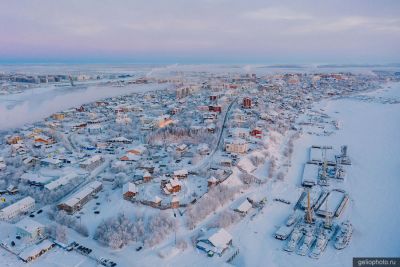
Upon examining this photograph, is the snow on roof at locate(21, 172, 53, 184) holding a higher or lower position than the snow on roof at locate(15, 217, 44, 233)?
lower

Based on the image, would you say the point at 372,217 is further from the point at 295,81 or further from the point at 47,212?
the point at 295,81

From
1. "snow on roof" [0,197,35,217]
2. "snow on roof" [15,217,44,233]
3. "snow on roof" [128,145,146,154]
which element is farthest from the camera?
"snow on roof" [128,145,146,154]

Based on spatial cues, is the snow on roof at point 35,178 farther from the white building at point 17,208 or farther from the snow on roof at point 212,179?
the snow on roof at point 212,179

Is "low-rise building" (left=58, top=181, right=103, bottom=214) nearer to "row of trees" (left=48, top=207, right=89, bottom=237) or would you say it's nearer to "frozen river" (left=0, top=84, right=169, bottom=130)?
"row of trees" (left=48, top=207, right=89, bottom=237)

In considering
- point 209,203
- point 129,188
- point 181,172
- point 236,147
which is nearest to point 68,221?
point 129,188

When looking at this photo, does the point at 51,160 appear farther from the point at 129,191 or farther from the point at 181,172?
the point at 181,172

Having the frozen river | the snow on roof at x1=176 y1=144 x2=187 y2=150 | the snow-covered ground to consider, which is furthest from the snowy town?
the frozen river
